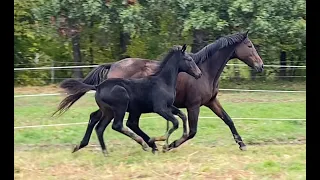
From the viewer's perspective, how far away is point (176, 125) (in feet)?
23.3

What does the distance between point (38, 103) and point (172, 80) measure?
6320 millimetres

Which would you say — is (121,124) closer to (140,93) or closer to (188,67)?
(140,93)

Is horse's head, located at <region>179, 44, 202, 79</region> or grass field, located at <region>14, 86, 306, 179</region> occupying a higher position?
horse's head, located at <region>179, 44, 202, 79</region>

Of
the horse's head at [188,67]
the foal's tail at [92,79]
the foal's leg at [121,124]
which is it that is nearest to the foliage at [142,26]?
the foal's tail at [92,79]

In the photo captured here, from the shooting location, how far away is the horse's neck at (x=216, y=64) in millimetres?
7781

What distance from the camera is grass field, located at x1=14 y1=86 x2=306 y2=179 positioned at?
6.07m

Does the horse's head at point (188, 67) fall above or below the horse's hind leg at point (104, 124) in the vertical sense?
above

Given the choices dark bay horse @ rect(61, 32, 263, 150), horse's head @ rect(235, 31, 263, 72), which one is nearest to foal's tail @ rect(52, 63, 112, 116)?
dark bay horse @ rect(61, 32, 263, 150)

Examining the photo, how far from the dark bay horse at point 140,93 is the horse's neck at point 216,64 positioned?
0.38 meters

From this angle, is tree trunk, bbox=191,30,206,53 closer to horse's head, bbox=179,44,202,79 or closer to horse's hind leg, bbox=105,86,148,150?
horse's head, bbox=179,44,202,79

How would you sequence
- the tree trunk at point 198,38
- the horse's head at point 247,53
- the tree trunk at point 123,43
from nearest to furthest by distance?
the horse's head at point 247,53 < the tree trunk at point 198,38 < the tree trunk at point 123,43

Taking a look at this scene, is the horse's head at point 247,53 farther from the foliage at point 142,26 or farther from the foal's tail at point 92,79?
the foliage at point 142,26

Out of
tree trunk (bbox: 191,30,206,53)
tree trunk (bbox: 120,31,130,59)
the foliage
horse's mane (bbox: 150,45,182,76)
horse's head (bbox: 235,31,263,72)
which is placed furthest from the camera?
tree trunk (bbox: 120,31,130,59)
